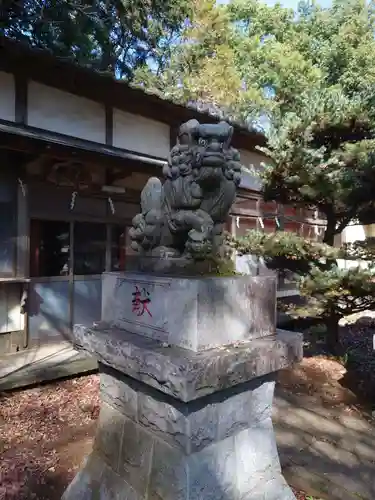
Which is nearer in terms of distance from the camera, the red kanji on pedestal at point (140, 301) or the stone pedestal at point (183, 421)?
the stone pedestal at point (183, 421)

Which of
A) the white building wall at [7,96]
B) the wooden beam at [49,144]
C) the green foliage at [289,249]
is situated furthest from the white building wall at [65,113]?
the green foliage at [289,249]

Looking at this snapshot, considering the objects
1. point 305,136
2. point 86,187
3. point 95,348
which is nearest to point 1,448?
point 95,348

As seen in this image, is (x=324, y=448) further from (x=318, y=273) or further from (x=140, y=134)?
(x=140, y=134)

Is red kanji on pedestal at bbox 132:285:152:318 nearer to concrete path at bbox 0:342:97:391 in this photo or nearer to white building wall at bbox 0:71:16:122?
concrete path at bbox 0:342:97:391

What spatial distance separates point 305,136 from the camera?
20.2ft

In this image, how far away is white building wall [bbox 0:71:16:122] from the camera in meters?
6.03

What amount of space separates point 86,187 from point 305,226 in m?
8.29

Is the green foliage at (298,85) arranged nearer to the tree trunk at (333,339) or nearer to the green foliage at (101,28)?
the green foliage at (101,28)

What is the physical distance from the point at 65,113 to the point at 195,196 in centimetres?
533

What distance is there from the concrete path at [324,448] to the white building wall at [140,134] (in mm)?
5550

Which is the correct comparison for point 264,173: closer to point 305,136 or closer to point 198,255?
point 305,136

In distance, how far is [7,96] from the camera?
6098mm

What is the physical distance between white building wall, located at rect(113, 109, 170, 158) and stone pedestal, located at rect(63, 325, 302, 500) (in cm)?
554

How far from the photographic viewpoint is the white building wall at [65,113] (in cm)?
642
